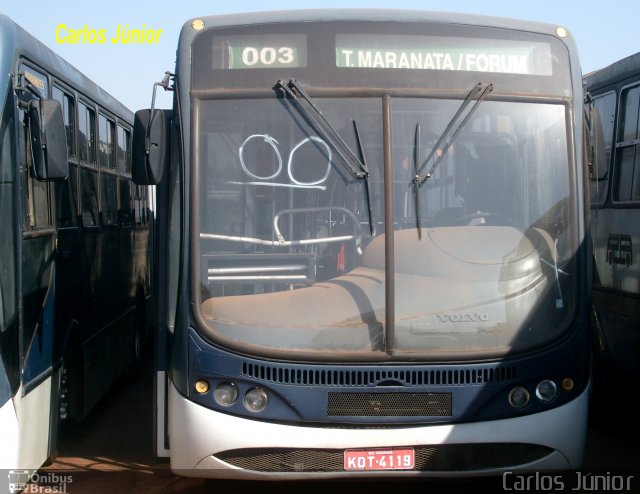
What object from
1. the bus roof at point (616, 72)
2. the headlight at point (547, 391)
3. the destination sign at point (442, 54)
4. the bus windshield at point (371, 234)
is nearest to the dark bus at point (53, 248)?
the bus windshield at point (371, 234)

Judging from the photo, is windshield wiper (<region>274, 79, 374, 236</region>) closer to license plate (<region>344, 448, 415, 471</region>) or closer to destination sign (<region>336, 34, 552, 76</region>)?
destination sign (<region>336, 34, 552, 76</region>)

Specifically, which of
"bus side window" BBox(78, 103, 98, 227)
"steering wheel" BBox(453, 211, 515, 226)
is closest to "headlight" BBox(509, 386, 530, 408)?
"steering wheel" BBox(453, 211, 515, 226)

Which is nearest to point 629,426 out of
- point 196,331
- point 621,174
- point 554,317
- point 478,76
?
point 621,174

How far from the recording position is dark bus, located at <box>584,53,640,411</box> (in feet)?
26.9

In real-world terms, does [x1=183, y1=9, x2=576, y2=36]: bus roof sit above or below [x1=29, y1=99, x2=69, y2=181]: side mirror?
above

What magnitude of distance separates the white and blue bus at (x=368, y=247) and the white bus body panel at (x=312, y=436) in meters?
0.01

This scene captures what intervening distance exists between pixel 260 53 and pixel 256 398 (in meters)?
2.17

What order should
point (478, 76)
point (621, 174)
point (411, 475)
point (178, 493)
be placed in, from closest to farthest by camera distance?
point (411, 475)
point (478, 76)
point (178, 493)
point (621, 174)

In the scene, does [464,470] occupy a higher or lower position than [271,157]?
lower

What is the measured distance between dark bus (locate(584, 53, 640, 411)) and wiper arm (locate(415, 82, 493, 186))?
7.56ft

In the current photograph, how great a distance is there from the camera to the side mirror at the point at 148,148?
584cm

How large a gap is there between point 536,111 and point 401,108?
91 centimetres

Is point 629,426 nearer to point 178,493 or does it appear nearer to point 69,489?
point 178,493

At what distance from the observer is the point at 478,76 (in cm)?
607
